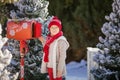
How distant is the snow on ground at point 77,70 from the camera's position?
1368 centimetres

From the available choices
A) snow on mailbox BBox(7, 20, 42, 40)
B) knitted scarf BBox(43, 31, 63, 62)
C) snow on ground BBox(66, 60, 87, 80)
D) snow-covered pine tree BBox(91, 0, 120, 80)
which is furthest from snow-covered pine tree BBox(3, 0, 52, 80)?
snow on ground BBox(66, 60, 87, 80)

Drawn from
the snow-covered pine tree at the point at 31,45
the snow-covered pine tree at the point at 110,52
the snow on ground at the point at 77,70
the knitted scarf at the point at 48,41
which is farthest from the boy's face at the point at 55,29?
the snow on ground at the point at 77,70

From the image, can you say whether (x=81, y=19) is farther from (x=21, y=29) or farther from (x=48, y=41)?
(x=48, y=41)

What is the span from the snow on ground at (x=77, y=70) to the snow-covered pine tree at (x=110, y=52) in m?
3.29

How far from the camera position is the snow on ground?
13.7 metres

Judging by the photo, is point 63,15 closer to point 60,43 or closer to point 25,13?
point 25,13

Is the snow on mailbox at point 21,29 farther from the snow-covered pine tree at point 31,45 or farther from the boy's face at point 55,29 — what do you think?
the snow-covered pine tree at point 31,45

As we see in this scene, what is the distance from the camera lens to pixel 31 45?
1059 centimetres

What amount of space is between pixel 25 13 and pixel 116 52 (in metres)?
2.21

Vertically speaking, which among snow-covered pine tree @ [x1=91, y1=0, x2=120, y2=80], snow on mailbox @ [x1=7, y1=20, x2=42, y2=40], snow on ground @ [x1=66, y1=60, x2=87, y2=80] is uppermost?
snow on mailbox @ [x1=7, y1=20, x2=42, y2=40]

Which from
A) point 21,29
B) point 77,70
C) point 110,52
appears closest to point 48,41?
point 21,29

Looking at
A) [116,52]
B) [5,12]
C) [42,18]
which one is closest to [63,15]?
[5,12]

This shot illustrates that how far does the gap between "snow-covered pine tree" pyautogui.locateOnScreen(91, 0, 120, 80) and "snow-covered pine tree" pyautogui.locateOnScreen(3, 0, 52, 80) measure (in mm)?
1245

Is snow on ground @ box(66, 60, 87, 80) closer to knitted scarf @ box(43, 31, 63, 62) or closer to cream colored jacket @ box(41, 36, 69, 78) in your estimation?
knitted scarf @ box(43, 31, 63, 62)
